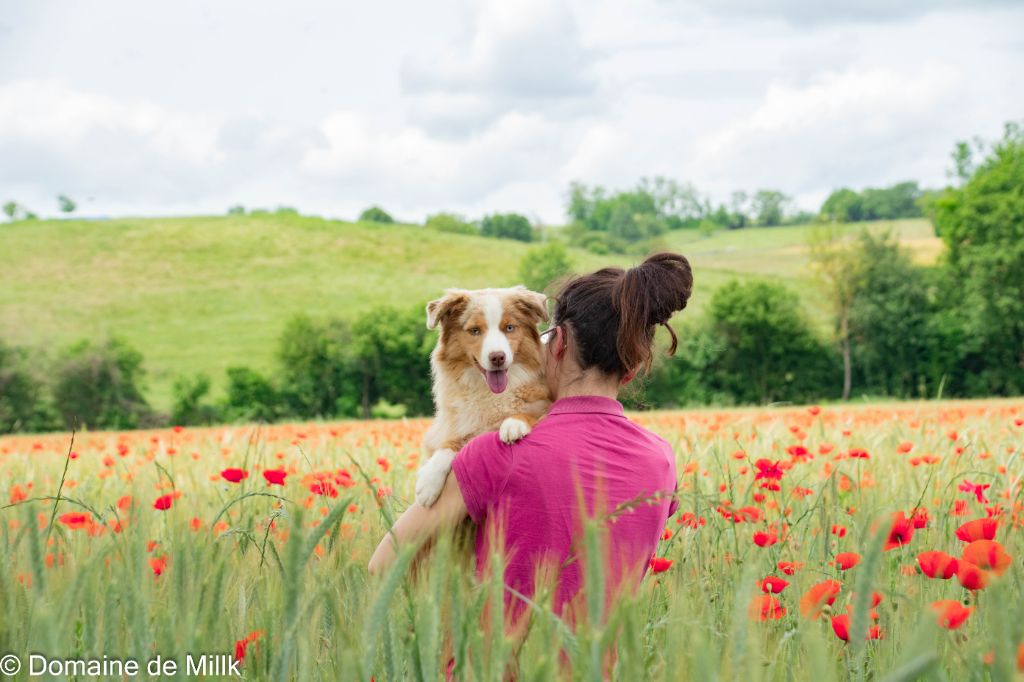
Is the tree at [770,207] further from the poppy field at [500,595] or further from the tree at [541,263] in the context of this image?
the poppy field at [500,595]

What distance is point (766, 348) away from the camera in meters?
53.3

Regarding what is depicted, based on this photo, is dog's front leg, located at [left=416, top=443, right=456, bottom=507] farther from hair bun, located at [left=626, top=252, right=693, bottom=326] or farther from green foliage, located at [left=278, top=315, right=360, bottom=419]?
green foliage, located at [left=278, top=315, right=360, bottom=419]

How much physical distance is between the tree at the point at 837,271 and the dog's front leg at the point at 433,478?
5554cm

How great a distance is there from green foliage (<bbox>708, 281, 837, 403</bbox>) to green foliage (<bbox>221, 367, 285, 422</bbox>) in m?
→ 23.2

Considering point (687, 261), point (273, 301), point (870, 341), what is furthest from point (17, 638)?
point (273, 301)

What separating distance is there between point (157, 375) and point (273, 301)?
1705 cm

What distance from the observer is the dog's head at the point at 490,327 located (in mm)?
4270

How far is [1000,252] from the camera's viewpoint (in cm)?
5150

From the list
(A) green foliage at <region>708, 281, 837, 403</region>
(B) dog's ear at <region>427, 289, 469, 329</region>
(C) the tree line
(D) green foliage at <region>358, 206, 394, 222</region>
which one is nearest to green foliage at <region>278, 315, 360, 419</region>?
(C) the tree line

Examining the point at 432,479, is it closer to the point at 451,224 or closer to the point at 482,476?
the point at 482,476

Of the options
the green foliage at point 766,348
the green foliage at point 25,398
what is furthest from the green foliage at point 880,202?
the green foliage at point 25,398

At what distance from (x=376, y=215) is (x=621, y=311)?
11779cm

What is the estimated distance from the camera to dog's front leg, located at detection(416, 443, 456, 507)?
3.14 m

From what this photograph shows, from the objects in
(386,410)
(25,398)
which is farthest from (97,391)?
(386,410)
